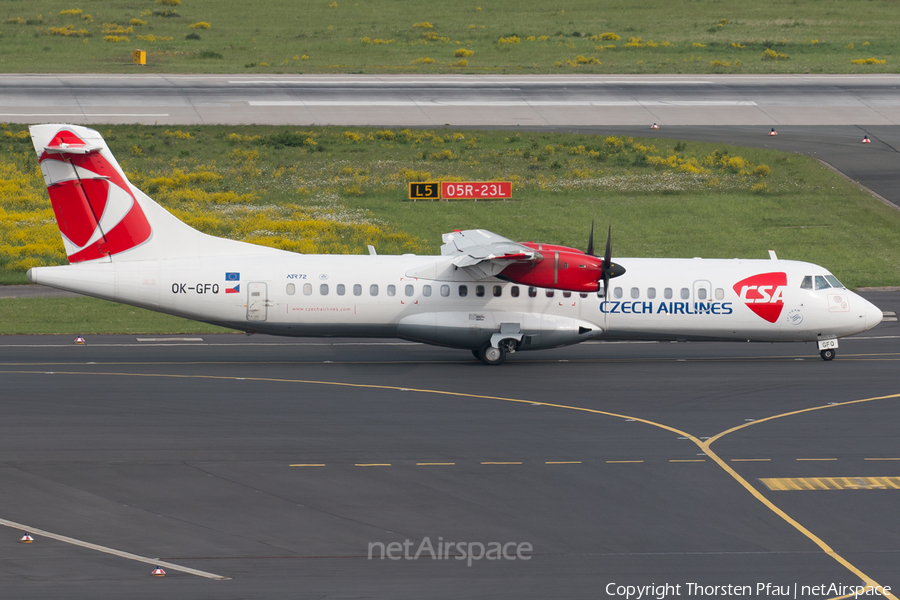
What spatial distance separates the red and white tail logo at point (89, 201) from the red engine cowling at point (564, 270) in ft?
38.6

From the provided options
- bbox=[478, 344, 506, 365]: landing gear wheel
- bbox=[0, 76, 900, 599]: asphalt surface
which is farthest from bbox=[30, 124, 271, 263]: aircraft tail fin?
bbox=[478, 344, 506, 365]: landing gear wheel

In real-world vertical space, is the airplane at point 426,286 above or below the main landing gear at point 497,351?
above

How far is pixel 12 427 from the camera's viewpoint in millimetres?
23297

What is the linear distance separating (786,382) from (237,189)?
36.2 meters

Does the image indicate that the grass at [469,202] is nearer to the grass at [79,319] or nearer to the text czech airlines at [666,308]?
the grass at [79,319]

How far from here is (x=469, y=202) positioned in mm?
54656

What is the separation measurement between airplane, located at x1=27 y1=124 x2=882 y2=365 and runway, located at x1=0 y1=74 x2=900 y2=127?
34345 mm

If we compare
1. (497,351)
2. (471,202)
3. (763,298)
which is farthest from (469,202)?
(763,298)

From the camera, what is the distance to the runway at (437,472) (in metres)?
16.2

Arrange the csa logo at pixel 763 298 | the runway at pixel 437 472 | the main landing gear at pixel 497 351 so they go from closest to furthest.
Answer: the runway at pixel 437 472 → the main landing gear at pixel 497 351 → the csa logo at pixel 763 298
